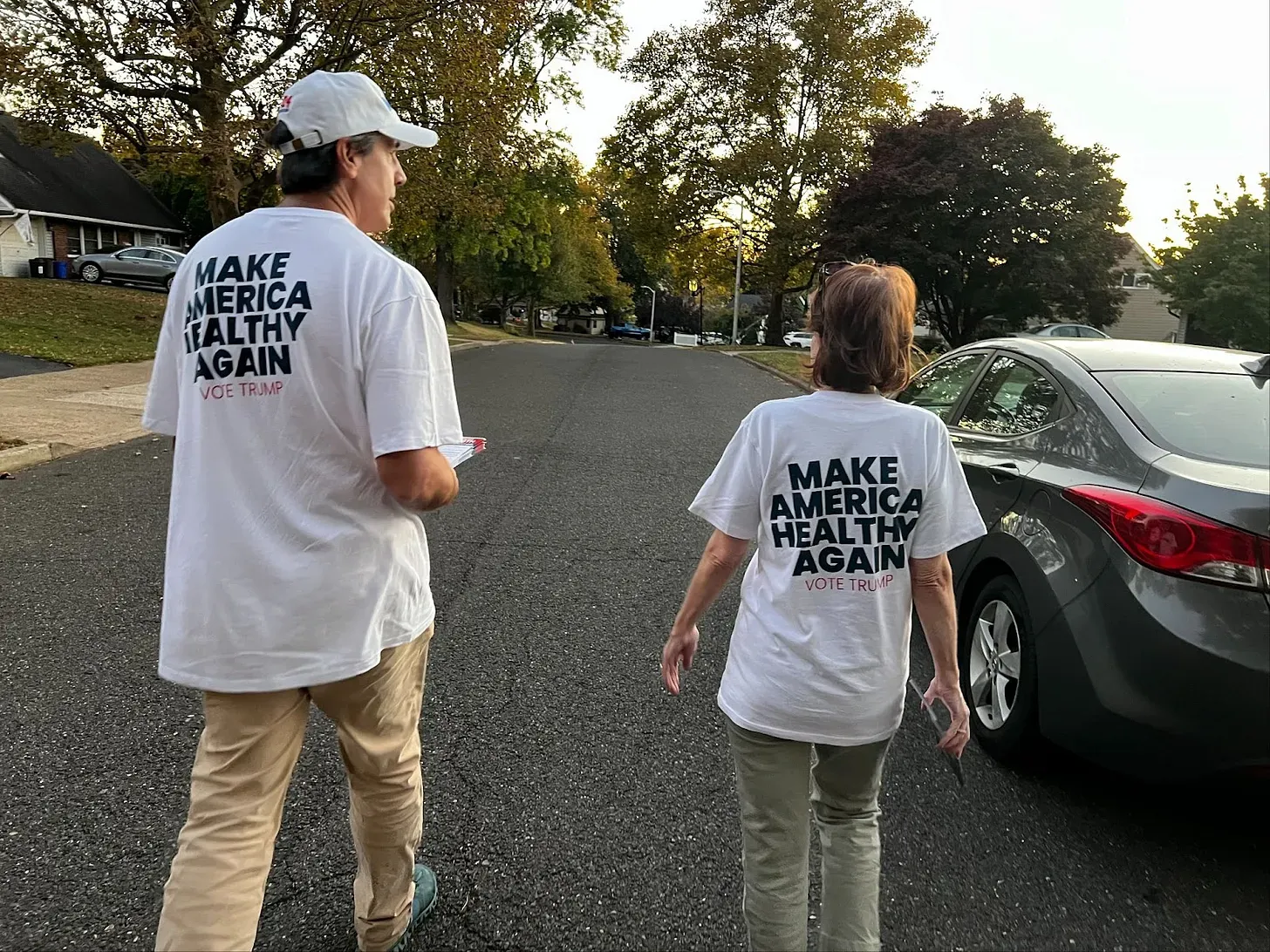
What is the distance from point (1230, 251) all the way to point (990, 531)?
3619cm

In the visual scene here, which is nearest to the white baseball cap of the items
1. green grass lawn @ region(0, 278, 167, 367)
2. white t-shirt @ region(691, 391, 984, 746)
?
white t-shirt @ region(691, 391, 984, 746)

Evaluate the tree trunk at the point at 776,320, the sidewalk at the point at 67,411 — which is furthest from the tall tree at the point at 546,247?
the sidewalk at the point at 67,411

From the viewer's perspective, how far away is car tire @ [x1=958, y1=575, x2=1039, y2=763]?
A: 10.3 ft

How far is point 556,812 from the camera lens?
290 centimetres

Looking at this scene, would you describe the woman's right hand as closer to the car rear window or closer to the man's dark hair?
the car rear window

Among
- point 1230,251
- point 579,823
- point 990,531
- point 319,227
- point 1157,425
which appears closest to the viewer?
point 319,227

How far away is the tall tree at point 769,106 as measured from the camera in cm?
3572

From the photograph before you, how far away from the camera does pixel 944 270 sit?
3030 cm

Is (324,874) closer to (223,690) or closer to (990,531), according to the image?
(223,690)

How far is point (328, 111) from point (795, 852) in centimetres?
182

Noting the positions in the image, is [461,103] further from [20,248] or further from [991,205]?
[20,248]

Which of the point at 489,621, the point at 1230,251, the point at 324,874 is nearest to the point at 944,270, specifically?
the point at 1230,251

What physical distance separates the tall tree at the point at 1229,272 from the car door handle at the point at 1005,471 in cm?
3348

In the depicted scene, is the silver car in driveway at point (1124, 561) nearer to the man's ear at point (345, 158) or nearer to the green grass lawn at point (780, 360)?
the man's ear at point (345, 158)
